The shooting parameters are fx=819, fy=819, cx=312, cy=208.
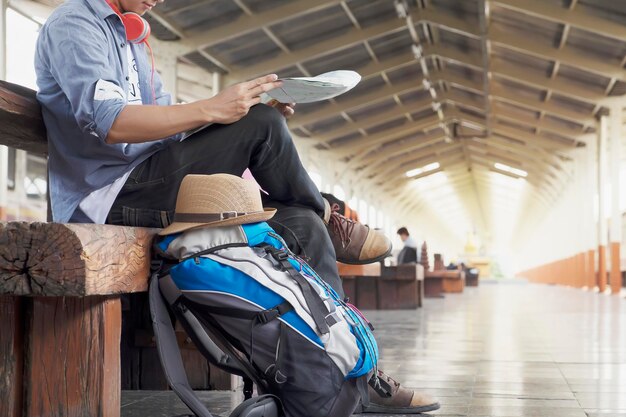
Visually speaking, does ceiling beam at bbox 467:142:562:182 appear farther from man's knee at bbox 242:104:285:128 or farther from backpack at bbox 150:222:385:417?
backpack at bbox 150:222:385:417

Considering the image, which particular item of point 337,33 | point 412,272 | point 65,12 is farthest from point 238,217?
point 337,33

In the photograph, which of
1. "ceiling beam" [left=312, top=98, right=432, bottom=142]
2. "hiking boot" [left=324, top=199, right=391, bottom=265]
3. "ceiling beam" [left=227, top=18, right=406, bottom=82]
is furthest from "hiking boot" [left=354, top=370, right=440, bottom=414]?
"ceiling beam" [left=312, top=98, right=432, bottom=142]

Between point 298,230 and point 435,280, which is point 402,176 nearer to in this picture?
point 435,280

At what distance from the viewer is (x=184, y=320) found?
72.9 inches

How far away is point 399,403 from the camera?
2252 mm

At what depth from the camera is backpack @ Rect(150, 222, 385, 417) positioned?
167 cm

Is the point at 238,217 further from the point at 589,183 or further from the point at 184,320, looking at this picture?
the point at 589,183

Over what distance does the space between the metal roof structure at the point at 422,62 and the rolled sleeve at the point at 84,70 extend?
31.2 ft

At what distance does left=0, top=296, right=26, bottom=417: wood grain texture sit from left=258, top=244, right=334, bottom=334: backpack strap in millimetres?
520

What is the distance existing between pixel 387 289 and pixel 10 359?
7827 millimetres

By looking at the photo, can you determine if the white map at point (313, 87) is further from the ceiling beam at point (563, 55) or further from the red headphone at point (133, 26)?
the ceiling beam at point (563, 55)

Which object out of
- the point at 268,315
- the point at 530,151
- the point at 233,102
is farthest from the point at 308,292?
the point at 530,151

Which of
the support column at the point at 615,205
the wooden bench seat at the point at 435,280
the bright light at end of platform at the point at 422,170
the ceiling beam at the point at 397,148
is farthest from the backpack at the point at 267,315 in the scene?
the bright light at end of platform at the point at 422,170

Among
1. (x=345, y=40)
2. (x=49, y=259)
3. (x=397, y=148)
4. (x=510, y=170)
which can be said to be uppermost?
(x=345, y=40)
